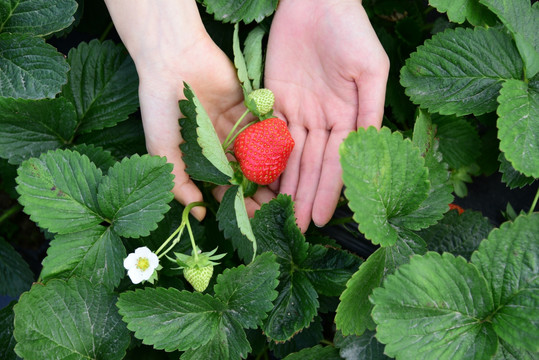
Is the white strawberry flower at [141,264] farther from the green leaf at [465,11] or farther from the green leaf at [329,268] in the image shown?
the green leaf at [465,11]

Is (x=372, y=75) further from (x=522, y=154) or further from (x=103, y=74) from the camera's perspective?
(x=103, y=74)

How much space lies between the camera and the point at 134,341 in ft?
3.59

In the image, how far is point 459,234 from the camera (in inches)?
40.8

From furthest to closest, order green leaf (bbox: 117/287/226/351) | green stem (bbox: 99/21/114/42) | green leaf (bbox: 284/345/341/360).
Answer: green stem (bbox: 99/21/114/42)
green leaf (bbox: 284/345/341/360)
green leaf (bbox: 117/287/226/351)

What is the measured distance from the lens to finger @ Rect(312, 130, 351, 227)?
1031 mm

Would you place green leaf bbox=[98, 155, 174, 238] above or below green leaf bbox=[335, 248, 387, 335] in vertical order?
above

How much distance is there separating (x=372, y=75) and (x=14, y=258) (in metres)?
0.99

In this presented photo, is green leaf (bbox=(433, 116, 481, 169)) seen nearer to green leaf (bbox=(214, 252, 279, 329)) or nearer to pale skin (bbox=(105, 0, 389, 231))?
pale skin (bbox=(105, 0, 389, 231))

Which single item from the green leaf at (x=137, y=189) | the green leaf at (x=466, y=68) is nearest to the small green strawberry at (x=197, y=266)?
the green leaf at (x=137, y=189)

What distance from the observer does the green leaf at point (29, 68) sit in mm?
1056

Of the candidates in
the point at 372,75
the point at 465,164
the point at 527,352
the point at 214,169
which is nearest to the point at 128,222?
the point at 214,169

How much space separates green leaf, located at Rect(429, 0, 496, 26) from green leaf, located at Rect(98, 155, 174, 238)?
0.65 m

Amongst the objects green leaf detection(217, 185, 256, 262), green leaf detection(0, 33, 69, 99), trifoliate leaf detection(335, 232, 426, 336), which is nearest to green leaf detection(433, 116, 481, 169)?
trifoliate leaf detection(335, 232, 426, 336)

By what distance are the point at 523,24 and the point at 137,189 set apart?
838 mm
